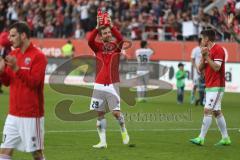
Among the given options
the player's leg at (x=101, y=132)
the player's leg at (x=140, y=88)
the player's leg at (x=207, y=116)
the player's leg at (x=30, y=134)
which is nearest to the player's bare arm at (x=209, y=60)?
the player's leg at (x=207, y=116)

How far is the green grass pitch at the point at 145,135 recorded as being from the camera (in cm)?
1407

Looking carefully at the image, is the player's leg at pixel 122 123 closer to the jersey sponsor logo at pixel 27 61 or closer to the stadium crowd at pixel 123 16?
the jersey sponsor logo at pixel 27 61

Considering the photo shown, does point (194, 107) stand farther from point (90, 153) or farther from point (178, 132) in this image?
point (90, 153)

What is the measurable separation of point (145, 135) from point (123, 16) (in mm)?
25028

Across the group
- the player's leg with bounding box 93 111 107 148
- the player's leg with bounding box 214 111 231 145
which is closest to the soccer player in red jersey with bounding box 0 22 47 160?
→ the player's leg with bounding box 93 111 107 148

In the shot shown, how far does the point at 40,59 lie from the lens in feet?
32.6

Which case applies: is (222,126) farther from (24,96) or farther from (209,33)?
(24,96)

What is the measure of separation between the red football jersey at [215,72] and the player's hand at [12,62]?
6.88m

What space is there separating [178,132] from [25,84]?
8.89 meters

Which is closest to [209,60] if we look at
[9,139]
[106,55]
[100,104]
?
[106,55]

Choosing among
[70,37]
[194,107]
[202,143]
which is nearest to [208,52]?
[202,143]

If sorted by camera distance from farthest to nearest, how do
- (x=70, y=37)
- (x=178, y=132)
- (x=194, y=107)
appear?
(x=70, y=37) < (x=194, y=107) < (x=178, y=132)

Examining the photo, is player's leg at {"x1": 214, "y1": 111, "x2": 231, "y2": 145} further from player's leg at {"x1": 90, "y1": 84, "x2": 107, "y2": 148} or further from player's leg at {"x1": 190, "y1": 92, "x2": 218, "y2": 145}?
player's leg at {"x1": 90, "y1": 84, "x2": 107, "y2": 148}

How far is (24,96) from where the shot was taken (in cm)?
1000
